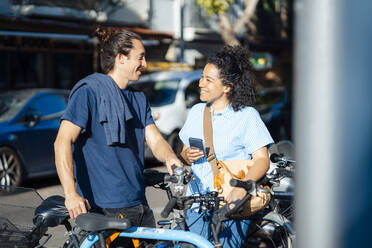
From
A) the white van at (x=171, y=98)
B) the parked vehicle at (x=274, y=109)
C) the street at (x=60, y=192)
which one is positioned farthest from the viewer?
the parked vehicle at (x=274, y=109)

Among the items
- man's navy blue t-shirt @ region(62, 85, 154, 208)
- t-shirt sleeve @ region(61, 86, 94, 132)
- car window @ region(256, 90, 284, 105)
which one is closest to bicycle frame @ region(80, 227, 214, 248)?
man's navy blue t-shirt @ region(62, 85, 154, 208)

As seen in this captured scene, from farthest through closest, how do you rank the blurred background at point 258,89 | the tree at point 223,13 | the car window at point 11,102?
the tree at point 223,13 < the car window at point 11,102 < the blurred background at point 258,89

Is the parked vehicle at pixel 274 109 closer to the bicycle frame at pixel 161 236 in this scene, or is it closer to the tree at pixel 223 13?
the tree at pixel 223 13

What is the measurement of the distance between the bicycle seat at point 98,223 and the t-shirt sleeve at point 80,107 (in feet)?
1.71

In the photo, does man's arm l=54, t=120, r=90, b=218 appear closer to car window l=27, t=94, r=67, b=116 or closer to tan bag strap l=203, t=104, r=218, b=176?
tan bag strap l=203, t=104, r=218, b=176

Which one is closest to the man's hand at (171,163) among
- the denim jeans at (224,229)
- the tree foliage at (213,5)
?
the denim jeans at (224,229)

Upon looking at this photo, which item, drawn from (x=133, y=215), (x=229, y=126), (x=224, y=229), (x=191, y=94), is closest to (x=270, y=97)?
(x=191, y=94)

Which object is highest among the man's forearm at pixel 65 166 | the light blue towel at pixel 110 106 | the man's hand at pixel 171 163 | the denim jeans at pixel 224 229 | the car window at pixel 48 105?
the light blue towel at pixel 110 106

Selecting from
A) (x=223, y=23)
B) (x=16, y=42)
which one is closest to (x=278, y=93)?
(x=223, y=23)

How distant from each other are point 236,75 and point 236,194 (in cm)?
86

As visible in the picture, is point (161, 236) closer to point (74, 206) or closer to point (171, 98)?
point (74, 206)

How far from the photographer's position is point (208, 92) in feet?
11.4

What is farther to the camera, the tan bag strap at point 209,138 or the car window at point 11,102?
the car window at point 11,102

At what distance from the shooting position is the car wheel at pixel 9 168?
8.30 metres
